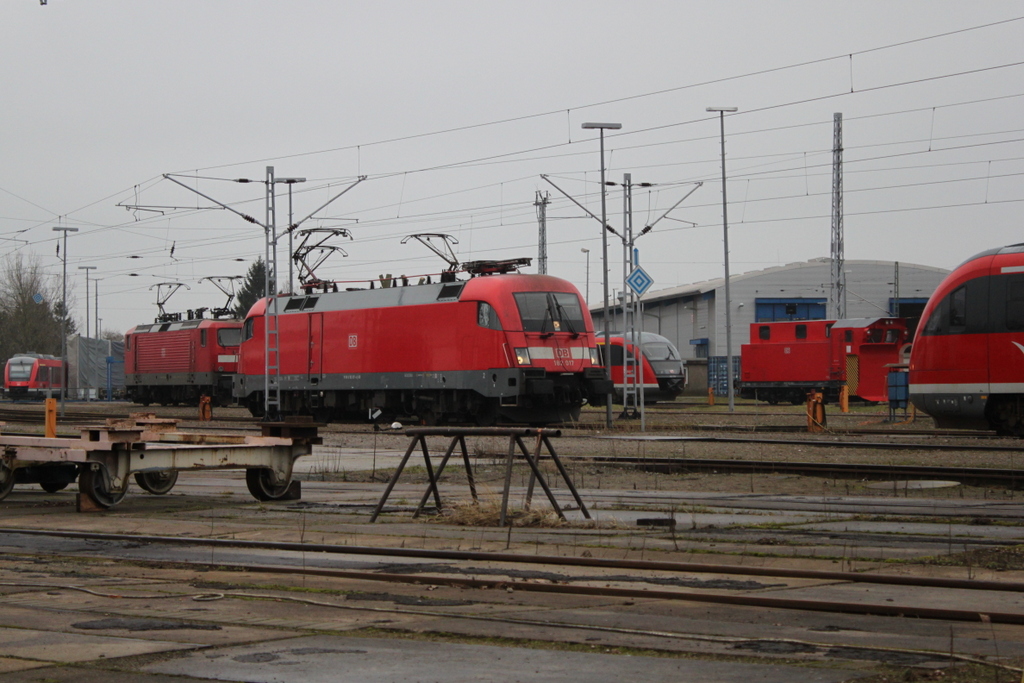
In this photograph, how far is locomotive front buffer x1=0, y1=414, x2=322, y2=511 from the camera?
11562 millimetres

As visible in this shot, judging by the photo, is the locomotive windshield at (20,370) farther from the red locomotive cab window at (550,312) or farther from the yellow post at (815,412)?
the yellow post at (815,412)

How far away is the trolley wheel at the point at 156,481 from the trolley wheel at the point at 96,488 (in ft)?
6.30

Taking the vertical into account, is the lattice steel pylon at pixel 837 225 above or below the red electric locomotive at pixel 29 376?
above

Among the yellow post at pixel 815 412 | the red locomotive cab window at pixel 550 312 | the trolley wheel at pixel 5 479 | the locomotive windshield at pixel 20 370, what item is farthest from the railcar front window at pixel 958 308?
the locomotive windshield at pixel 20 370

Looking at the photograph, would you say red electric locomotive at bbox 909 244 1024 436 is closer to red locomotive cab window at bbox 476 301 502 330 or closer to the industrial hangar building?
red locomotive cab window at bbox 476 301 502 330

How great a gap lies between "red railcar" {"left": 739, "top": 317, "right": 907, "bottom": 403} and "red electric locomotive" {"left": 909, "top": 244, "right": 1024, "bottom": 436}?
19110 mm

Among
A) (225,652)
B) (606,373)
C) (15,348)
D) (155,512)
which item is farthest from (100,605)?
(15,348)

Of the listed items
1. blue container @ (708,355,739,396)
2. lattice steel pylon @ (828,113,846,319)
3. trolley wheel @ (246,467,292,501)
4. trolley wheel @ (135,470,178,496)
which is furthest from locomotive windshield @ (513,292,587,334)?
blue container @ (708,355,739,396)

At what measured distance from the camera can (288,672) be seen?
5.14 metres

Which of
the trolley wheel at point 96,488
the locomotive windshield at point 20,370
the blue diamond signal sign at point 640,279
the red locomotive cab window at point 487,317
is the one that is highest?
the blue diamond signal sign at point 640,279

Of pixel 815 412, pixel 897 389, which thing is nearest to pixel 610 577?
pixel 815 412

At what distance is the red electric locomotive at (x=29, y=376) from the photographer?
73500 millimetres

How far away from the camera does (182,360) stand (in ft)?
163

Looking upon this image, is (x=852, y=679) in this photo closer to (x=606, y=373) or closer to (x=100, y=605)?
(x=100, y=605)
